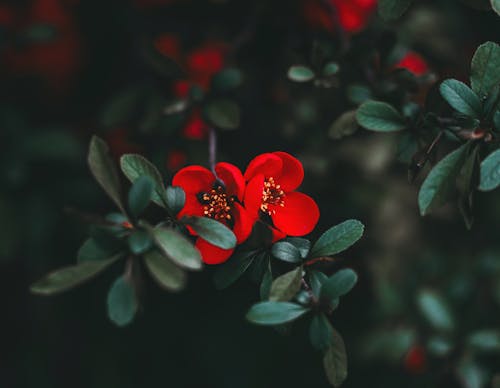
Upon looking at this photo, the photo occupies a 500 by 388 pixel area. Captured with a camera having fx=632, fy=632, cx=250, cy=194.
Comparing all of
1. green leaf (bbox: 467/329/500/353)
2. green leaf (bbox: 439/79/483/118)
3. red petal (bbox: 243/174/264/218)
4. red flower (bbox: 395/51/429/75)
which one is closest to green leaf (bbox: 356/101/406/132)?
green leaf (bbox: 439/79/483/118)

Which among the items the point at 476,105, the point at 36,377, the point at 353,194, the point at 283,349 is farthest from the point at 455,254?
the point at 36,377

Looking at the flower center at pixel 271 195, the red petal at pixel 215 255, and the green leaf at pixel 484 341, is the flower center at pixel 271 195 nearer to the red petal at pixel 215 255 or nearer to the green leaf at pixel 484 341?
the red petal at pixel 215 255

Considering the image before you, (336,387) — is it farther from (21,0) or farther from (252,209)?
(21,0)

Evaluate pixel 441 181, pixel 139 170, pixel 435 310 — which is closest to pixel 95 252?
pixel 139 170

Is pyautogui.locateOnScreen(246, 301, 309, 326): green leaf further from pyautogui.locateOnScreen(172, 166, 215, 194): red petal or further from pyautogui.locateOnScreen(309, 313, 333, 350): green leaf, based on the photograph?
pyautogui.locateOnScreen(172, 166, 215, 194): red petal

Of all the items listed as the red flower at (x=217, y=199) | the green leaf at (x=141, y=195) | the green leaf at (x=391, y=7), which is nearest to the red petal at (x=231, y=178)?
the red flower at (x=217, y=199)
